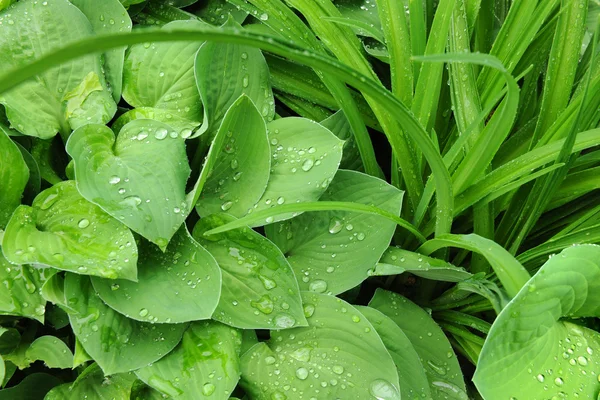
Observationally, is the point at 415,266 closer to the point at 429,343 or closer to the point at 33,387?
the point at 429,343

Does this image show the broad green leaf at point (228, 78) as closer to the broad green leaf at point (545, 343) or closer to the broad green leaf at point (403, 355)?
the broad green leaf at point (403, 355)

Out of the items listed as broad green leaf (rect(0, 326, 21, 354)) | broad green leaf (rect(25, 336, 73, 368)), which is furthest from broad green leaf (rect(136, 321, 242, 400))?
broad green leaf (rect(0, 326, 21, 354))

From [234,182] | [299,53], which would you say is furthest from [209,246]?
[299,53]

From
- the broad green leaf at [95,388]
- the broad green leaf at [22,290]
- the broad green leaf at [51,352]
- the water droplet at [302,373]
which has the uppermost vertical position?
the broad green leaf at [22,290]

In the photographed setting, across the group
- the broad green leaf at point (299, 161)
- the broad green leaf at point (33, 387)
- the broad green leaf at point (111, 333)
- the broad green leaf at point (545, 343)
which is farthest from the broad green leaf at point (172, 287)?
the broad green leaf at point (545, 343)

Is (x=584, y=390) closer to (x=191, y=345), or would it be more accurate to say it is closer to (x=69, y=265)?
(x=191, y=345)

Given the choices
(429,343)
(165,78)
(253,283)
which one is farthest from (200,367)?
(165,78)

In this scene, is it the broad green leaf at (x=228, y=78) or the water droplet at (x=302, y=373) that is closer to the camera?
the water droplet at (x=302, y=373)
